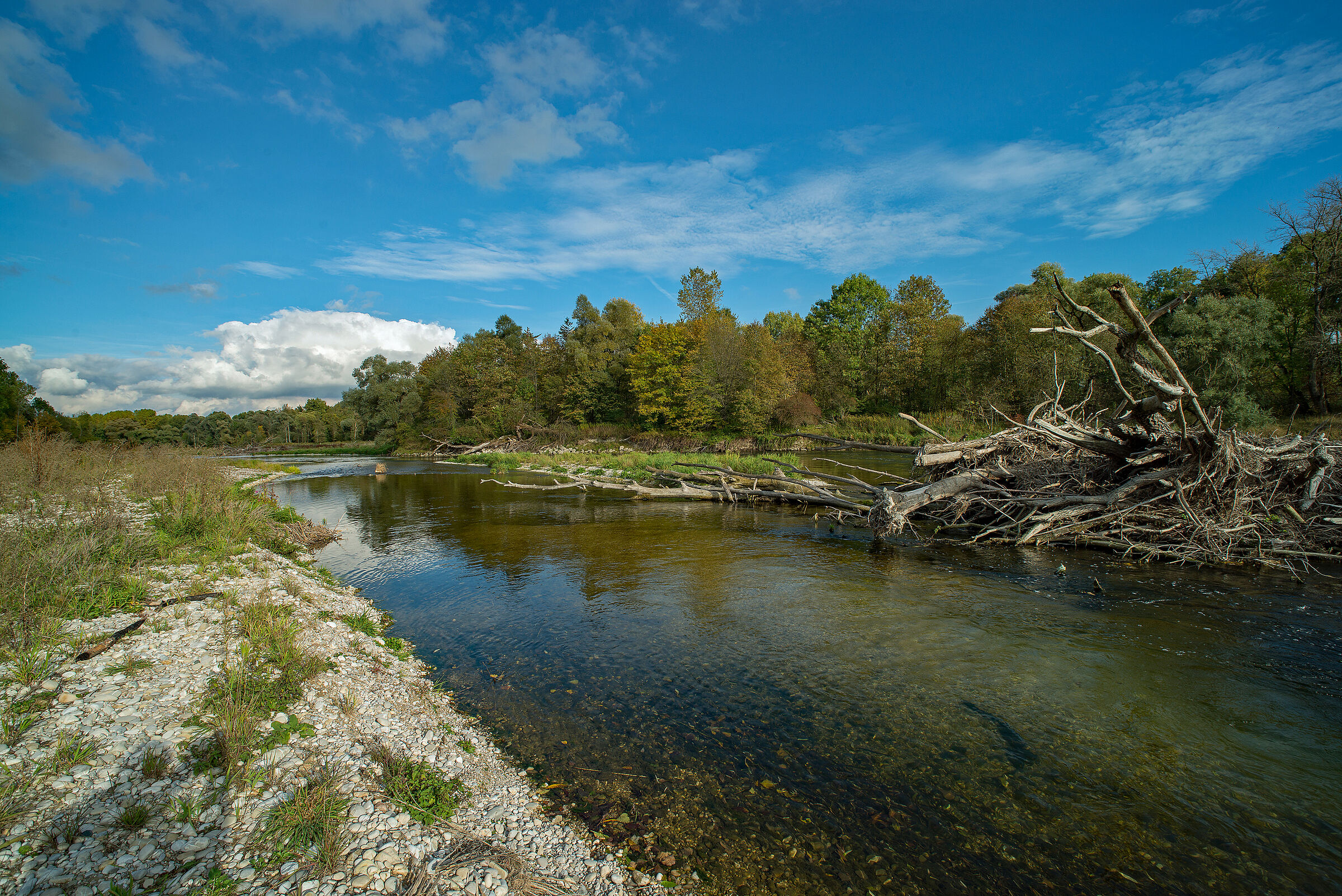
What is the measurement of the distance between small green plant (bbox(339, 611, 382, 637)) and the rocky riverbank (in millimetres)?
2101

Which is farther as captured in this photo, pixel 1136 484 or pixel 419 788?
pixel 1136 484

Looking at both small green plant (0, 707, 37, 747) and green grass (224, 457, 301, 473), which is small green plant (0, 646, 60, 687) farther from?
green grass (224, 457, 301, 473)

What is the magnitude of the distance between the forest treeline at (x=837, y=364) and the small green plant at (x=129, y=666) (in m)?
24.3

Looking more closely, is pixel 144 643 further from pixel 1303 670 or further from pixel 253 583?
pixel 1303 670

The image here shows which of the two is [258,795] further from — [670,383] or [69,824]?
[670,383]

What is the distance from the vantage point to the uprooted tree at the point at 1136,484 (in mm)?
9766

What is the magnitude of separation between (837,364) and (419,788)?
57.7 metres

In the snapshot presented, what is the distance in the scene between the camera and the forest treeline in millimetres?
29438

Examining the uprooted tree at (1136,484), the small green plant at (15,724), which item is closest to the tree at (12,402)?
the small green plant at (15,724)

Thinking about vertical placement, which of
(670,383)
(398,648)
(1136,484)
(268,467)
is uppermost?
(670,383)

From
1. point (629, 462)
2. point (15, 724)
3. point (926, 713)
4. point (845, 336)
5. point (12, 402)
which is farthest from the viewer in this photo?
point (845, 336)

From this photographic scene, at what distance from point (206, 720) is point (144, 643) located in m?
2.40

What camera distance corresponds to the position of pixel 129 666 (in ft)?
17.5

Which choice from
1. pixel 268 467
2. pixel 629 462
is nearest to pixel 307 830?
pixel 629 462
